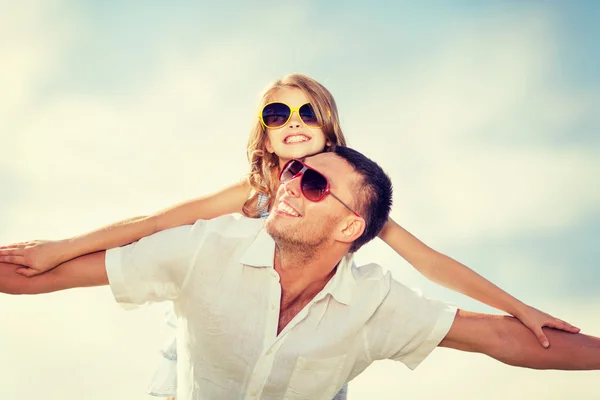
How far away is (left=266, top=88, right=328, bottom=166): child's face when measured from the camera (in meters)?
5.76

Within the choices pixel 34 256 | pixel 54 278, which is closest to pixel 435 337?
pixel 54 278

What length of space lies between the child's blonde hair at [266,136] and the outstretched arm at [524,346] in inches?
88.3

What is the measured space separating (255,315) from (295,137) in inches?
84.1

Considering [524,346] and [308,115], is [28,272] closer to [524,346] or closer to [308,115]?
[308,115]

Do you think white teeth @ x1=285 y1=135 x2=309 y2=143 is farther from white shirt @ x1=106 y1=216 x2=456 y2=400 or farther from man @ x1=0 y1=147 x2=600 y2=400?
white shirt @ x1=106 y1=216 x2=456 y2=400

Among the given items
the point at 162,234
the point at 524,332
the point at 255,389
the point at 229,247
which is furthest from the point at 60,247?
the point at 524,332

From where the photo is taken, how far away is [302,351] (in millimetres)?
4211

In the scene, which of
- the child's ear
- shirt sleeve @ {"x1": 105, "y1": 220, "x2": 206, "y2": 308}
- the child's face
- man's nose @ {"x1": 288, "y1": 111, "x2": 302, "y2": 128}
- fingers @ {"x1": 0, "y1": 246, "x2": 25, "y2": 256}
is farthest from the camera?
the child's ear

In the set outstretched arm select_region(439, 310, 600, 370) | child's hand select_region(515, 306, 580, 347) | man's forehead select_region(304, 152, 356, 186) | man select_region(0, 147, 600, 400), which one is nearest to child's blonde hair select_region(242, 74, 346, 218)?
man's forehead select_region(304, 152, 356, 186)

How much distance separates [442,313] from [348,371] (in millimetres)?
819

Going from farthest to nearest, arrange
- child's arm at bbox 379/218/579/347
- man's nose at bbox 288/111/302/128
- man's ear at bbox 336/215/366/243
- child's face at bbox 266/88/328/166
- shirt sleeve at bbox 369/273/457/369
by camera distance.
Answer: man's nose at bbox 288/111/302/128 < child's face at bbox 266/88/328/166 < man's ear at bbox 336/215/366/243 < child's arm at bbox 379/218/579/347 < shirt sleeve at bbox 369/273/457/369

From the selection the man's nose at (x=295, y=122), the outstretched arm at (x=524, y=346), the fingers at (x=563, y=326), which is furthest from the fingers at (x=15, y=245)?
the fingers at (x=563, y=326)

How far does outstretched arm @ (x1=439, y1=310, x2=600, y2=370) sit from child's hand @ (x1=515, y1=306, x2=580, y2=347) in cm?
4

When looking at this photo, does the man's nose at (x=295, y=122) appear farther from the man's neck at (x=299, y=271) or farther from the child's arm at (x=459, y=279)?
the man's neck at (x=299, y=271)
